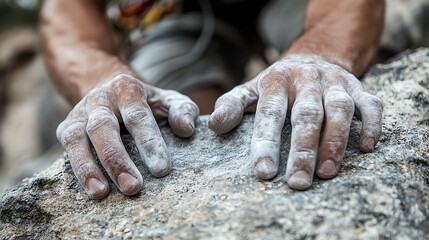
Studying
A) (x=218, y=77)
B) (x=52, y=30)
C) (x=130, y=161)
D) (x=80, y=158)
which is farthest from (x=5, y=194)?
(x=218, y=77)

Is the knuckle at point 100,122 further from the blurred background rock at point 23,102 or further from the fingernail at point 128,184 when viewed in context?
the blurred background rock at point 23,102

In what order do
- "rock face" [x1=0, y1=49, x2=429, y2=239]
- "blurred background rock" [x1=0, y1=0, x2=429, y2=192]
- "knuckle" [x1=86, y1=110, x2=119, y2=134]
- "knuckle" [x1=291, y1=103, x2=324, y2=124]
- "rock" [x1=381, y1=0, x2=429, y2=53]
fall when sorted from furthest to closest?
"blurred background rock" [x1=0, y1=0, x2=429, y2=192] → "rock" [x1=381, y1=0, x2=429, y2=53] → "knuckle" [x1=86, y1=110, x2=119, y2=134] → "knuckle" [x1=291, y1=103, x2=324, y2=124] → "rock face" [x1=0, y1=49, x2=429, y2=239]

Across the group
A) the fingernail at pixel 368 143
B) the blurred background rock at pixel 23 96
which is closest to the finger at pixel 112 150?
the fingernail at pixel 368 143

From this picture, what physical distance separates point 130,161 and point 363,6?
2.87ft

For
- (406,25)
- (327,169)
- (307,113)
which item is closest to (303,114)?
(307,113)

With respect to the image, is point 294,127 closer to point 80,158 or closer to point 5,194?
point 80,158

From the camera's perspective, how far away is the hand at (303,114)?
0.96 metres

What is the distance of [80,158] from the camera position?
110 cm

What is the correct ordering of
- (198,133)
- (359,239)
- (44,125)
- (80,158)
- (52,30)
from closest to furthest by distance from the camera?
(359,239) → (80,158) → (198,133) → (52,30) → (44,125)

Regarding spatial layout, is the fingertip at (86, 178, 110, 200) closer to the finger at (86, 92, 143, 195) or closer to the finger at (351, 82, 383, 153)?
the finger at (86, 92, 143, 195)

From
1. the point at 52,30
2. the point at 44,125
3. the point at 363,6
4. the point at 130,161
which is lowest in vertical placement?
the point at 44,125

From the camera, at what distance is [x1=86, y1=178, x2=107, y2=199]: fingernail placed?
105cm

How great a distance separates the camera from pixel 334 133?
38.6 inches

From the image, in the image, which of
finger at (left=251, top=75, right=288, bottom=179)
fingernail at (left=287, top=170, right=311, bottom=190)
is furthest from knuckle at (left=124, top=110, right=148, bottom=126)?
fingernail at (left=287, top=170, right=311, bottom=190)
